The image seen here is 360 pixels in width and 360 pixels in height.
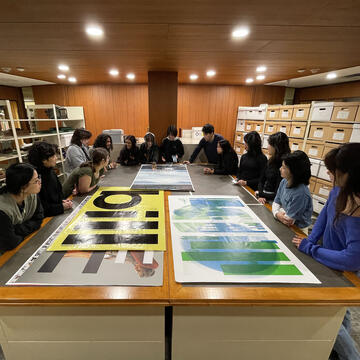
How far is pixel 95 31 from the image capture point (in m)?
1.64

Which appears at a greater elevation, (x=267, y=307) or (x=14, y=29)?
(x=14, y=29)

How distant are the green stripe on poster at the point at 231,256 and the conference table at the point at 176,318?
3.9 inches

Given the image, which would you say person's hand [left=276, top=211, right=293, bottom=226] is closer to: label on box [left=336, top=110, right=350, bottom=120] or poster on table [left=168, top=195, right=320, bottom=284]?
poster on table [left=168, top=195, right=320, bottom=284]

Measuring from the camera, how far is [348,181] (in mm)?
886

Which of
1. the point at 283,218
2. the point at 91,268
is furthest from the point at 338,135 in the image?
the point at 91,268

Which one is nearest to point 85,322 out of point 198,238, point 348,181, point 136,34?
point 198,238

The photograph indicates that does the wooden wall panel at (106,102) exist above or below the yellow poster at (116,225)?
above

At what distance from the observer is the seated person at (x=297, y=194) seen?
130cm

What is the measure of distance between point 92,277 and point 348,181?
3.85 ft

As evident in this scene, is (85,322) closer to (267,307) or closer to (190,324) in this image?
(190,324)

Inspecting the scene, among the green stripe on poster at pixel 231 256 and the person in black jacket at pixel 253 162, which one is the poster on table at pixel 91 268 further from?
the person in black jacket at pixel 253 162

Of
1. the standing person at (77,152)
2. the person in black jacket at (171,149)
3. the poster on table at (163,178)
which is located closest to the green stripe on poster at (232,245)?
the poster on table at (163,178)

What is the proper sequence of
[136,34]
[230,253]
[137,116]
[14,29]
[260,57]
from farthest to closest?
[137,116], [260,57], [136,34], [14,29], [230,253]

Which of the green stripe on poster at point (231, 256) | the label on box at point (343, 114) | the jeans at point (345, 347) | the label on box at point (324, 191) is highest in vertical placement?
the label on box at point (343, 114)
